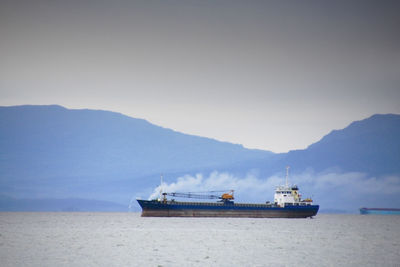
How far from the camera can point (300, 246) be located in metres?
64.2

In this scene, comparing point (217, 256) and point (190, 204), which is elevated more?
point (190, 204)

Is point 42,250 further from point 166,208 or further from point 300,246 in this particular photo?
point 166,208

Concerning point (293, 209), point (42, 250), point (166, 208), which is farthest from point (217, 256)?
point (293, 209)

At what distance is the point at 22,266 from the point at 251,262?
19.6m

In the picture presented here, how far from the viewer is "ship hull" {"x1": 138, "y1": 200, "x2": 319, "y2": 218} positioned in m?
126

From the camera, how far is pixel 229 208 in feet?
436

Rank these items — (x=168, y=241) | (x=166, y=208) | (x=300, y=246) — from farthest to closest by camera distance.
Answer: (x=166, y=208) < (x=168, y=241) < (x=300, y=246)

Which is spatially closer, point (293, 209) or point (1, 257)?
point (1, 257)

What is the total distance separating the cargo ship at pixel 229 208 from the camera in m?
126

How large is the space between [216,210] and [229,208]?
4242 millimetres

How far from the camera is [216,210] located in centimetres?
13038

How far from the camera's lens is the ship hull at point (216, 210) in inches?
4963

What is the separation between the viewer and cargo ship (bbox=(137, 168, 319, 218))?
126 m

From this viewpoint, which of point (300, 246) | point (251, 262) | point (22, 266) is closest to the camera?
point (22, 266)
